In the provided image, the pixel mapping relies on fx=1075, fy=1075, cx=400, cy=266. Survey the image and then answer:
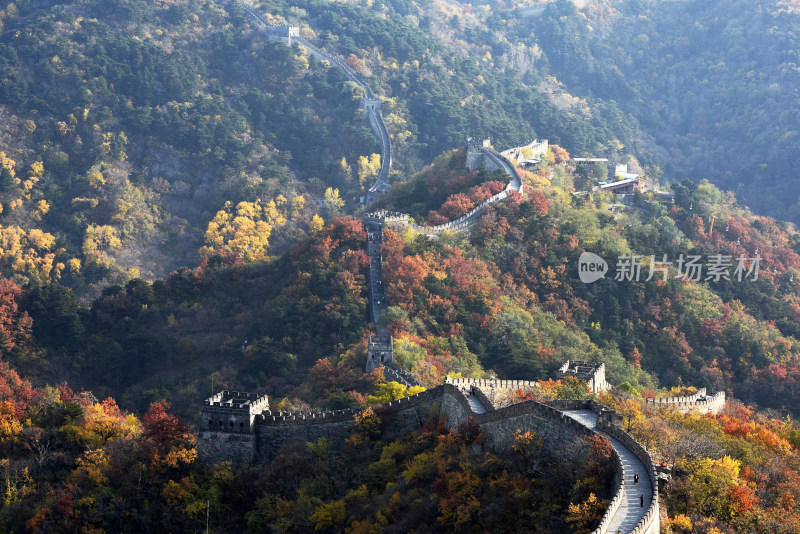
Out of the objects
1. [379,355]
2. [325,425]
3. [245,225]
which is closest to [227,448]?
[325,425]

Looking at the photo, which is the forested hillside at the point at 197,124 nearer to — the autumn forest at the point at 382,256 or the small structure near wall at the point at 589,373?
the autumn forest at the point at 382,256

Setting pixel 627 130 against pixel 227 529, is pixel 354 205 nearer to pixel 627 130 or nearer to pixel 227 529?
pixel 627 130

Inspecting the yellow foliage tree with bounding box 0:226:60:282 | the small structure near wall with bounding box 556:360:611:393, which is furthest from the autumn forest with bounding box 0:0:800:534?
the small structure near wall with bounding box 556:360:611:393

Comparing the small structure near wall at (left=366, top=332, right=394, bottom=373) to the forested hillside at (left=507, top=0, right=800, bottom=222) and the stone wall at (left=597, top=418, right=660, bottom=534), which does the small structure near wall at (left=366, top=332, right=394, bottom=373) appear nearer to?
the stone wall at (left=597, top=418, right=660, bottom=534)

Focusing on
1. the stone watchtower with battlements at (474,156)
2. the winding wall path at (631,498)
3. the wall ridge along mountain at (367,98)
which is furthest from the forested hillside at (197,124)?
the winding wall path at (631,498)

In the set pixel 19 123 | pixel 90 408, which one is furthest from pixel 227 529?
pixel 19 123

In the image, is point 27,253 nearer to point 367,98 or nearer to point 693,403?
point 367,98
